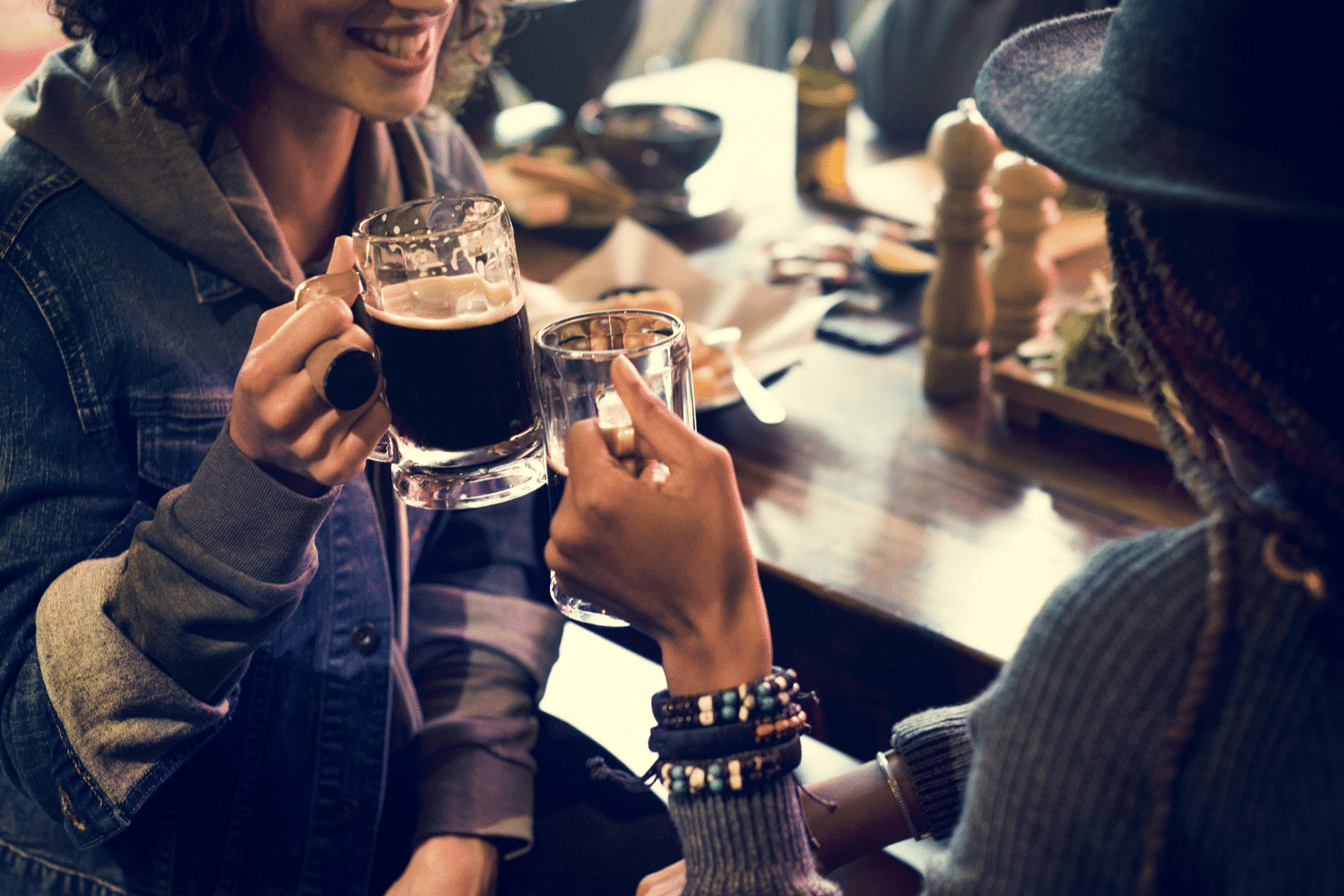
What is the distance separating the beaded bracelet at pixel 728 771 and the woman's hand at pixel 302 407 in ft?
1.27

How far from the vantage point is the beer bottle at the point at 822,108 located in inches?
81.4

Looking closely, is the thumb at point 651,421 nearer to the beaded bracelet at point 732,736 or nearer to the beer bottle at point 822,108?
the beaded bracelet at point 732,736

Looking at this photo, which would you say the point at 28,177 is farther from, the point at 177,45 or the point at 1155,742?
the point at 1155,742

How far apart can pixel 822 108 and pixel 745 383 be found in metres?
1.03

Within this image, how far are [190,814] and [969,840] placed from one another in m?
0.82

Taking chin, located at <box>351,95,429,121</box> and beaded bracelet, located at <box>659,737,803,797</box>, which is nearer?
beaded bracelet, located at <box>659,737,803,797</box>

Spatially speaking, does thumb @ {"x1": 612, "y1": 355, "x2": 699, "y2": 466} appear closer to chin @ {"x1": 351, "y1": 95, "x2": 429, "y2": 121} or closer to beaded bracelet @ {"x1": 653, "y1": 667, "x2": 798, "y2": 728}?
beaded bracelet @ {"x1": 653, "y1": 667, "x2": 798, "y2": 728}

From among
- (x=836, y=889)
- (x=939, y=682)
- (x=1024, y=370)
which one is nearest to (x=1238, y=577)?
(x=836, y=889)

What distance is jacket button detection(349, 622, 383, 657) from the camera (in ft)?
3.57

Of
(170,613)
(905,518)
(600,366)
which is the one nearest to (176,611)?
(170,613)

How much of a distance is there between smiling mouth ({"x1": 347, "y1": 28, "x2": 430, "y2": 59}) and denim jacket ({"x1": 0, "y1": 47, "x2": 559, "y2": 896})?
0.65 feet

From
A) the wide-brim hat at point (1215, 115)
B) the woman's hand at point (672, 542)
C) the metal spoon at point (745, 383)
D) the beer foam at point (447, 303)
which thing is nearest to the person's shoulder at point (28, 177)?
the beer foam at point (447, 303)

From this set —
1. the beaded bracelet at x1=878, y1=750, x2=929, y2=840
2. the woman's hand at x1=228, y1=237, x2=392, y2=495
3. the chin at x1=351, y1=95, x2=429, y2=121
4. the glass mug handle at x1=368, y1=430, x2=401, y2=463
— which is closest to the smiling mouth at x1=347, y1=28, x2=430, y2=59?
the chin at x1=351, y1=95, x2=429, y2=121

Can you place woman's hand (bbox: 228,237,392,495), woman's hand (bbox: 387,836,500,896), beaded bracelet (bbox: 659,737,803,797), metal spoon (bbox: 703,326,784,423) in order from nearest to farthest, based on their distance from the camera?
beaded bracelet (bbox: 659,737,803,797), woman's hand (bbox: 228,237,392,495), woman's hand (bbox: 387,836,500,896), metal spoon (bbox: 703,326,784,423)
